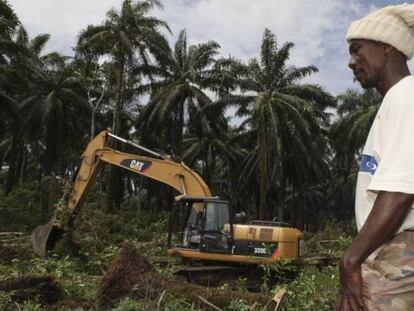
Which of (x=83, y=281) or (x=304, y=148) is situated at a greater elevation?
(x=304, y=148)

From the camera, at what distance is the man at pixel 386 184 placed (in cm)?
191

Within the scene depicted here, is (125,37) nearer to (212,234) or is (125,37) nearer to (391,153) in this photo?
(212,234)

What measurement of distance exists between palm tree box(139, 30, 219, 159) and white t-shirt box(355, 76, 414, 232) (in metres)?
39.5

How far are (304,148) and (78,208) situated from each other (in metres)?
28.2

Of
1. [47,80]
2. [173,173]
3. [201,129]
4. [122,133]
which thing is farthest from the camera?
[122,133]

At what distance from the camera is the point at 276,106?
129ft

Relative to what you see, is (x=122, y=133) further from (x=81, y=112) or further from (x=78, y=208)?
(x=78, y=208)

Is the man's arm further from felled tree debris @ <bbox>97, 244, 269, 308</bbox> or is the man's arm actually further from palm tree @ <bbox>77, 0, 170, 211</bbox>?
palm tree @ <bbox>77, 0, 170, 211</bbox>

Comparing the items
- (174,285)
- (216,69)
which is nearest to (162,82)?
(216,69)

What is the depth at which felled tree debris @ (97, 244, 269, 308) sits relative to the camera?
7389 mm

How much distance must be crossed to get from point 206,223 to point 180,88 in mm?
27606

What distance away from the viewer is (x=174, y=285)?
8.09 metres

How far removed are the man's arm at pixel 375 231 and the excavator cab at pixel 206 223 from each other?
13.1m

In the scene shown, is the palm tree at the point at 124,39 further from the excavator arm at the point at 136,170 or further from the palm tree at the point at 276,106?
the excavator arm at the point at 136,170
